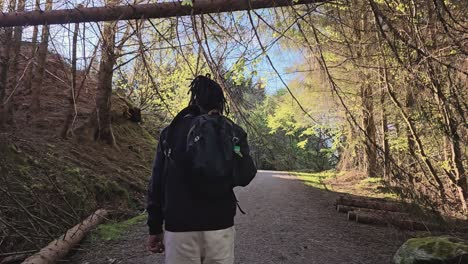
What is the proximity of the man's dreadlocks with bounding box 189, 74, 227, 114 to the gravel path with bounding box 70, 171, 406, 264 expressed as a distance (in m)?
3.69

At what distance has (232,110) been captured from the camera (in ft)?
11.3

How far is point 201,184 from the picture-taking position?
2.39 metres

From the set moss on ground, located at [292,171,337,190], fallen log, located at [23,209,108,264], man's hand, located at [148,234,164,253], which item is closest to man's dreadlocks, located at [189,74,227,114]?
man's hand, located at [148,234,164,253]

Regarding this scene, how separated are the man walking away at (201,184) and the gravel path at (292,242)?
3.54 m

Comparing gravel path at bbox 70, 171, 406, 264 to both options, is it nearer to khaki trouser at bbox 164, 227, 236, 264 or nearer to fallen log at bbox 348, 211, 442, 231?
fallen log at bbox 348, 211, 442, 231

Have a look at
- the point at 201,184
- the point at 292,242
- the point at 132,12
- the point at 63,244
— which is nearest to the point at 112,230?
the point at 63,244

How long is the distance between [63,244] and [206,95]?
4247 millimetres

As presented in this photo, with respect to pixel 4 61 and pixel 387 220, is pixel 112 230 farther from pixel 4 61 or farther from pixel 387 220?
pixel 387 220

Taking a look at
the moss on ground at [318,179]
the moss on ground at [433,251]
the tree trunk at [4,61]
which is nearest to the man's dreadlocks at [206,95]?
the moss on ground at [318,179]

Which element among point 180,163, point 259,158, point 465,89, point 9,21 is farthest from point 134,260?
point 465,89

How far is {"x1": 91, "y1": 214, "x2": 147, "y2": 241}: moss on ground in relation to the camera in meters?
6.95

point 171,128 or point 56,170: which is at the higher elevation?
point 171,128

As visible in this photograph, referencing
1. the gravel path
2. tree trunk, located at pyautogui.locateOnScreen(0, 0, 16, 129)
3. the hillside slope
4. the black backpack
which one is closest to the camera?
the black backpack

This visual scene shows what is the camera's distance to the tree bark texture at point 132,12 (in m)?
3.85
